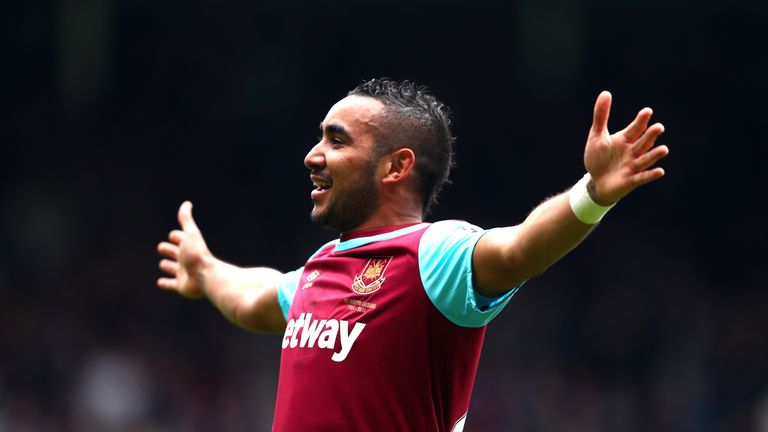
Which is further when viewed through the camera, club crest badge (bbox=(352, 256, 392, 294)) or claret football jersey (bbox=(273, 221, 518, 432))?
club crest badge (bbox=(352, 256, 392, 294))

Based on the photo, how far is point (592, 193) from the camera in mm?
3260

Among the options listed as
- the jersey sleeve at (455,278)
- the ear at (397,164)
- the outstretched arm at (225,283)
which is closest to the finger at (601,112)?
the jersey sleeve at (455,278)

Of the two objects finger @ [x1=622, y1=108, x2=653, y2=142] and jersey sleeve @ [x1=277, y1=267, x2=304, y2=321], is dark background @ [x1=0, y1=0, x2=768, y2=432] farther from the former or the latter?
finger @ [x1=622, y1=108, x2=653, y2=142]

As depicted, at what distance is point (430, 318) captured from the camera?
3.71 m

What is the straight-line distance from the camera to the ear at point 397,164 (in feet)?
13.2

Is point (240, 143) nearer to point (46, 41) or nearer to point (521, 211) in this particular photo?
point (46, 41)

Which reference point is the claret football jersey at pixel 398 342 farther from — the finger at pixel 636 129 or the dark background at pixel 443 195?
the dark background at pixel 443 195

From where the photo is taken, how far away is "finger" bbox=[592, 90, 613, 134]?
323 cm

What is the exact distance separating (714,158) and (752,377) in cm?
297

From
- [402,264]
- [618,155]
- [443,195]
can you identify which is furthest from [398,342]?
[443,195]

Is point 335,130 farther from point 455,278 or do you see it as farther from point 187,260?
point 187,260

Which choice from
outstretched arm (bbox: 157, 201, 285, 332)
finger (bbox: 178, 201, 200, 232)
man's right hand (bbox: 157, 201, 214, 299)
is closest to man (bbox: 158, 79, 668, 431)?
outstretched arm (bbox: 157, 201, 285, 332)

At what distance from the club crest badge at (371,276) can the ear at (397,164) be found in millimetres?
296

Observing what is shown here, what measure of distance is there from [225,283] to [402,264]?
1.55 m
